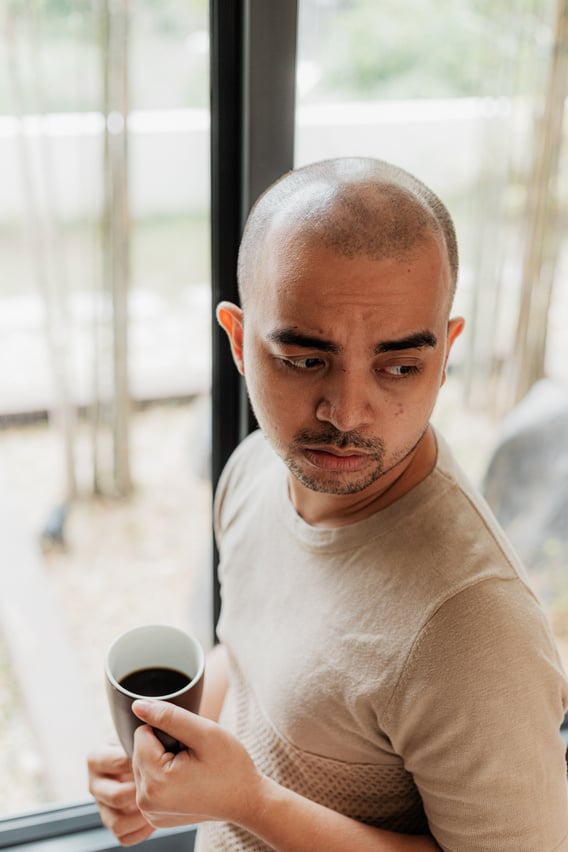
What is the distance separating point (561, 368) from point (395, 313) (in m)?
1.06

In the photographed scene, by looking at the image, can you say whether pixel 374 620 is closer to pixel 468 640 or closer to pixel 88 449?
pixel 468 640

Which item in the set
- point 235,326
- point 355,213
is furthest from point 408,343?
point 235,326

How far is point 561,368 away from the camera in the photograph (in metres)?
1.80

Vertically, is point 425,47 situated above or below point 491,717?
above

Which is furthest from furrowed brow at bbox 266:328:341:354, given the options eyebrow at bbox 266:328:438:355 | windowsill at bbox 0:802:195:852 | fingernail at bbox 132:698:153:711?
windowsill at bbox 0:802:195:852

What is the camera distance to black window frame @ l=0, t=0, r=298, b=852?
115cm

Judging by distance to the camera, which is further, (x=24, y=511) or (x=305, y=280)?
(x=24, y=511)

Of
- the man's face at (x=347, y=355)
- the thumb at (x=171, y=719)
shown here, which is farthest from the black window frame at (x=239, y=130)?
the thumb at (x=171, y=719)

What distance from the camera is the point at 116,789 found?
1.09 m

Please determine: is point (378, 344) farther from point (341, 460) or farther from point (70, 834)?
point (70, 834)

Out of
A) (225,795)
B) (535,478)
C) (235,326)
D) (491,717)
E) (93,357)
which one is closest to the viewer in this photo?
(491,717)

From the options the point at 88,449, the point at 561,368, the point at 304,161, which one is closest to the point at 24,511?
the point at 88,449

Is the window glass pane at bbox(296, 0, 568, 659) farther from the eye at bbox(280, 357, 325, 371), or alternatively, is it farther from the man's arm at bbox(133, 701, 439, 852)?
the man's arm at bbox(133, 701, 439, 852)

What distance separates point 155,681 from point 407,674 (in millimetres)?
309
